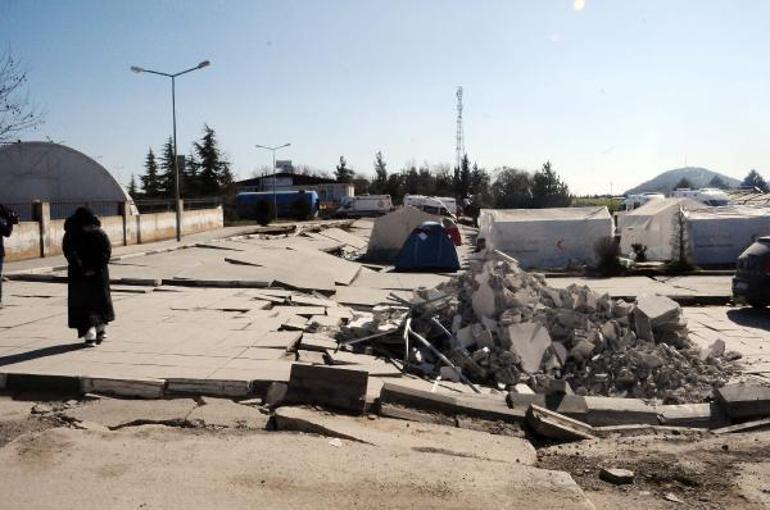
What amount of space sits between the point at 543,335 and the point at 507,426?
8.16ft

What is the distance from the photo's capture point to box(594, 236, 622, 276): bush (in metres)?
22.4

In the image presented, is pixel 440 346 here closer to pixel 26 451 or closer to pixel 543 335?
pixel 543 335

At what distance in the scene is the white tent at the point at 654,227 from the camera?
24.8 metres

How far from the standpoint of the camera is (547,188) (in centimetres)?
6112

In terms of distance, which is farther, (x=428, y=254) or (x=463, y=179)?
(x=463, y=179)

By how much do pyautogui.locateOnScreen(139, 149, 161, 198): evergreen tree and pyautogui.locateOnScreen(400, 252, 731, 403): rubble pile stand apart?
7041cm

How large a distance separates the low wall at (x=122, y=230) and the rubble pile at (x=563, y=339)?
16.5 m

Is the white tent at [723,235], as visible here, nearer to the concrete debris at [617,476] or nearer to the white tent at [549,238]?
the white tent at [549,238]

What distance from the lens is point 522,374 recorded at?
26.7 ft

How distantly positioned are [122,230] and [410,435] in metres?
27.0

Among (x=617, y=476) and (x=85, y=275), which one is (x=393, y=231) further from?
(x=617, y=476)

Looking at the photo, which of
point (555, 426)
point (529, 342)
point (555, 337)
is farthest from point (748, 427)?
point (555, 337)

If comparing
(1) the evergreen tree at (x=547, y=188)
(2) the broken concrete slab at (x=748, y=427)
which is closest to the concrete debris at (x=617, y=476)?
(2) the broken concrete slab at (x=748, y=427)

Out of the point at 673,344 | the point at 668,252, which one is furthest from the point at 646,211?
the point at 673,344
